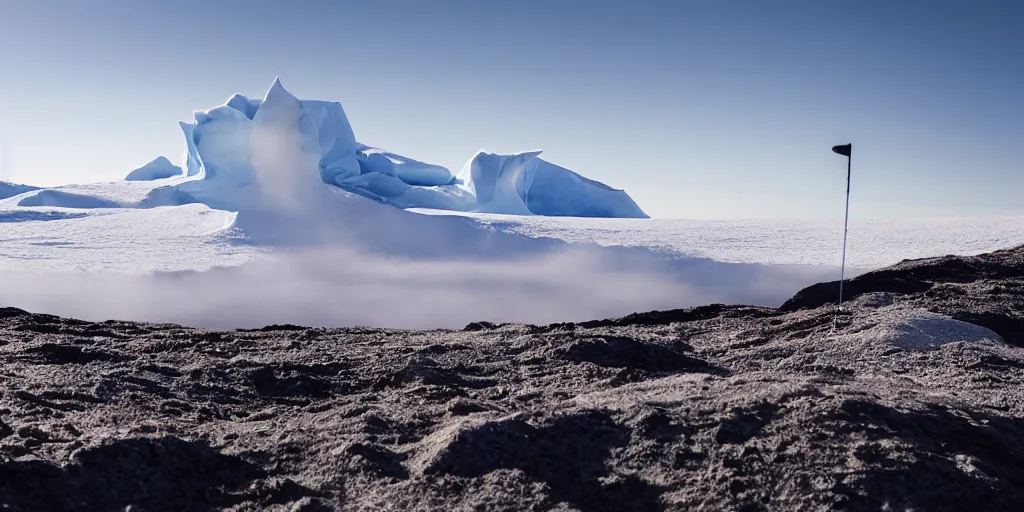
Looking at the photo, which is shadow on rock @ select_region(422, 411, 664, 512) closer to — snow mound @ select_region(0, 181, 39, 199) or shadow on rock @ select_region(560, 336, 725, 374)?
shadow on rock @ select_region(560, 336, 725, 374)

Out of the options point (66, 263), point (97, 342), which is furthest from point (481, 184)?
point (97, 342)

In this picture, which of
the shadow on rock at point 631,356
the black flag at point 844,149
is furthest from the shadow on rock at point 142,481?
the black flag at point 844,149

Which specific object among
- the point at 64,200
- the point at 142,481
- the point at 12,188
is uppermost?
the point at 12,188

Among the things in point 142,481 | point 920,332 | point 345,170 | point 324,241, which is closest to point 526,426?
point 142,481

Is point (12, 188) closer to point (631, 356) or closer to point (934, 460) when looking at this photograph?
point (631, 356)

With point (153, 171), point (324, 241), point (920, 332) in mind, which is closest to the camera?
point (920, 332)

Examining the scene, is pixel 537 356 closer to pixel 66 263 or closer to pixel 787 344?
pixel 787 344

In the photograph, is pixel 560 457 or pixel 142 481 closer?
pixel 142 481
